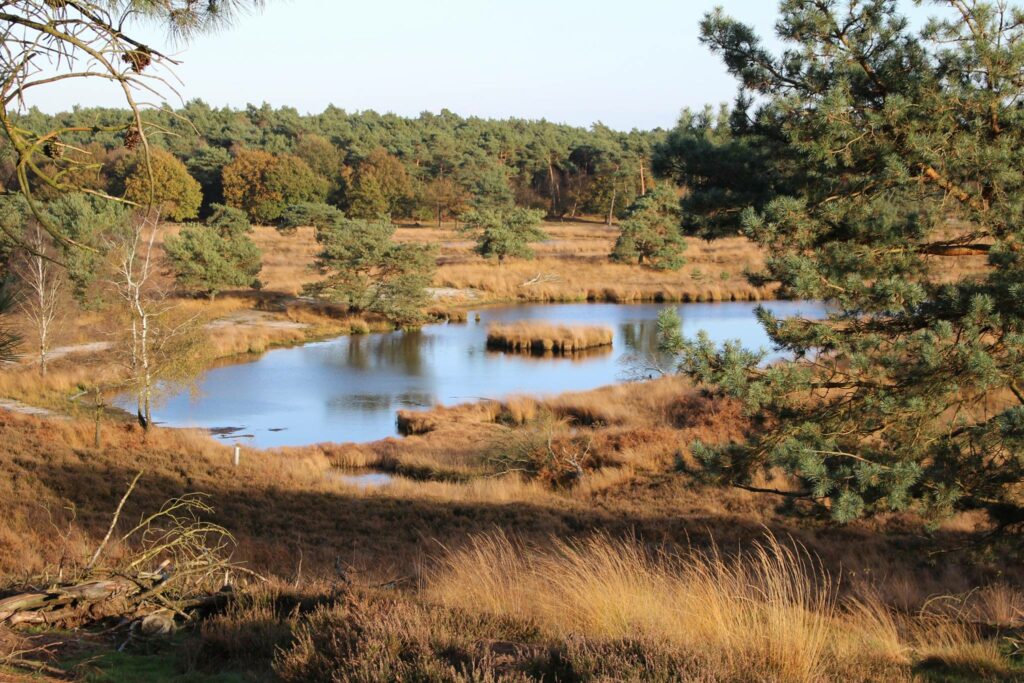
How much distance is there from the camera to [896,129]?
7090 millimetres

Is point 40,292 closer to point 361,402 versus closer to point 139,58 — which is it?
point 361,402

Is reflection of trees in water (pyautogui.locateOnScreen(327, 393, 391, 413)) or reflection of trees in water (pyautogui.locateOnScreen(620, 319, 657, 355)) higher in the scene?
reflection of trees in water (pyautogui.locateOnScreen(620, 319, 657, 355))

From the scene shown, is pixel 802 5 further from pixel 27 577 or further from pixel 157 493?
pixel 157 493

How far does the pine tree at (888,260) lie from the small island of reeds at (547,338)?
25.1 m

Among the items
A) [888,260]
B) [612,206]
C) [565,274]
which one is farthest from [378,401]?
[612,206]

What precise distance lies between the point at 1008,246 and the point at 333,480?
11.9 metres

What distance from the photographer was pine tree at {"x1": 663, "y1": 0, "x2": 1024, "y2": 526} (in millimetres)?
6578

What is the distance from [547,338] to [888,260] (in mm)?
26061

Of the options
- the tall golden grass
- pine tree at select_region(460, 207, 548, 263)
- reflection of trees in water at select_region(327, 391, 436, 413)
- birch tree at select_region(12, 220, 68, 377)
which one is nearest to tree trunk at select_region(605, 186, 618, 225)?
pine tree at select_region(460, 207, 548, 263)

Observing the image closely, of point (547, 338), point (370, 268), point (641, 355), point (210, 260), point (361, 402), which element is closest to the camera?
point (361, 402)

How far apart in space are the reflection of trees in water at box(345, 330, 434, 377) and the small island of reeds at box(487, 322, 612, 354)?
2666mm

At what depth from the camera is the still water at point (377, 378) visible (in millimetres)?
22266

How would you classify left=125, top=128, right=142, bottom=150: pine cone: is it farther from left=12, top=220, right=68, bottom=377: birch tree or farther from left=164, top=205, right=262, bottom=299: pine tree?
left=164, top=205, right=262, bottom=299: pine tree

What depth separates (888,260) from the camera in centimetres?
735
